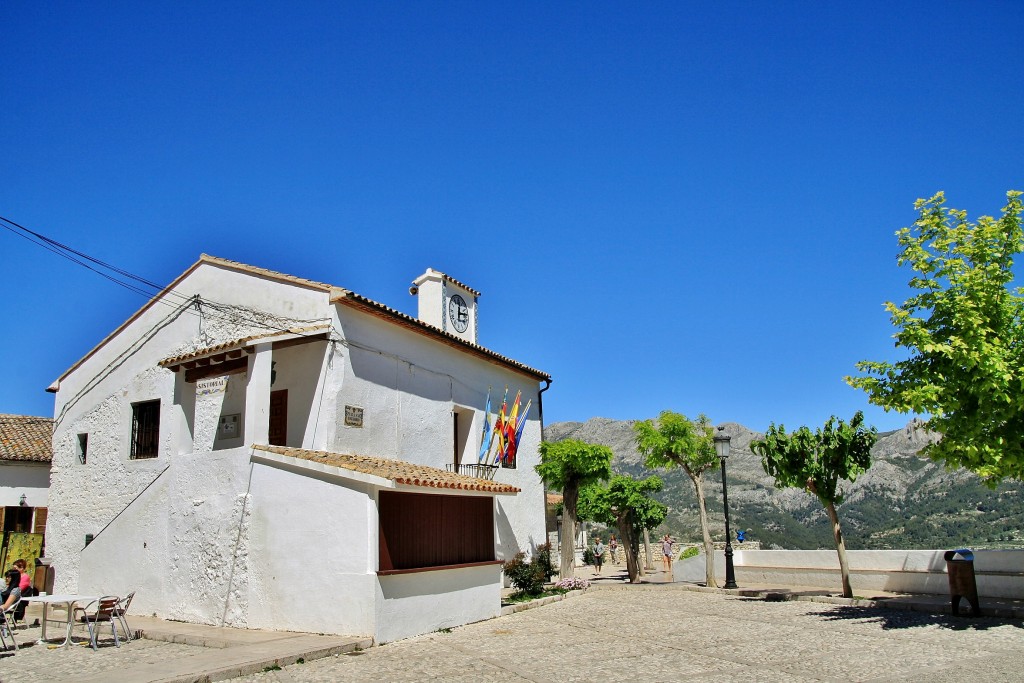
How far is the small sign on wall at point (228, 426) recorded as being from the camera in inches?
635

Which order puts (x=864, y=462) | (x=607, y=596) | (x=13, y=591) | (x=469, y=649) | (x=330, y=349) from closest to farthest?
1. (x=469, y=649)
2. (x=13, y=591)
3. (x=330, y=349)
4. (x=864, y=462)
5. (x=607, y=596)

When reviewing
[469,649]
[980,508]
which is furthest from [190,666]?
[980,508]

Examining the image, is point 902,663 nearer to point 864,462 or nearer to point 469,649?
point 469,649

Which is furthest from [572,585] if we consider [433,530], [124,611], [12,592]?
[12,592]

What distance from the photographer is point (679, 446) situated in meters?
21.5

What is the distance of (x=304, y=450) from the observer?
14336 millimetres

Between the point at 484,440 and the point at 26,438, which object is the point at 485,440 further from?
the point at 26,438

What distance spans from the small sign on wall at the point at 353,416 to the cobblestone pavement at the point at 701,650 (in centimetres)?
468

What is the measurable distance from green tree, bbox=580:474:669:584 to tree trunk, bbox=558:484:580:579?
2.37 m

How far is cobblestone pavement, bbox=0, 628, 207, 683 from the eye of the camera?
9719mm

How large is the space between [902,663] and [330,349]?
1126 cm

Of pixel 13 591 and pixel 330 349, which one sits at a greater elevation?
pixel 330 349

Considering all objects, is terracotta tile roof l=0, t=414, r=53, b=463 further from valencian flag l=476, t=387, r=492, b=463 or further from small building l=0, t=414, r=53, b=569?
valencian flag l=476, t=387, r=492, b=463

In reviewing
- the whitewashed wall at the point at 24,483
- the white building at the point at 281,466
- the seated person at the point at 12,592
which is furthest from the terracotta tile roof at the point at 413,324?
the whitewashed wall at the point at 24,483
